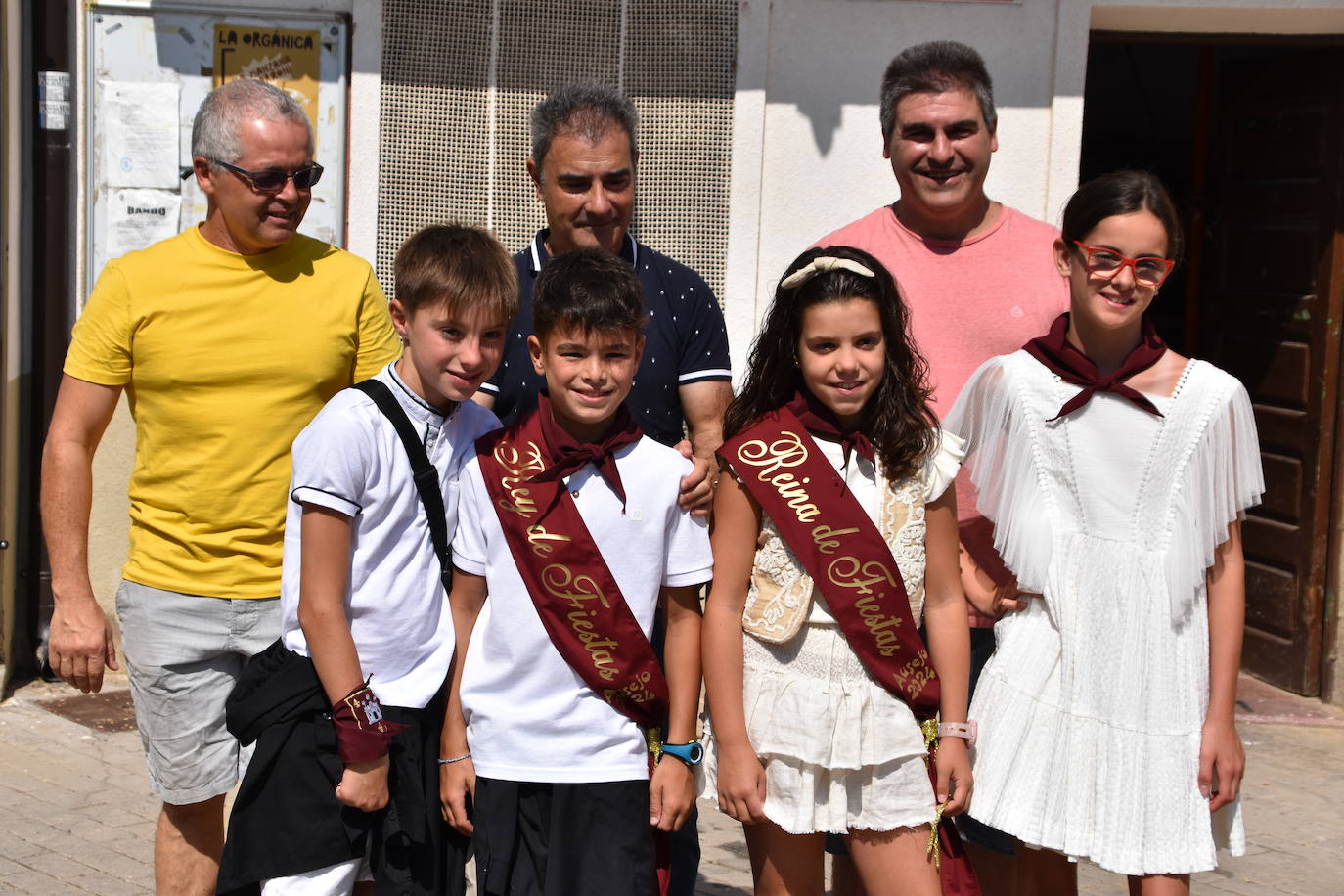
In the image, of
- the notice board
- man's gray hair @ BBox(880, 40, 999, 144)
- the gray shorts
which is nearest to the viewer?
the gray shorts

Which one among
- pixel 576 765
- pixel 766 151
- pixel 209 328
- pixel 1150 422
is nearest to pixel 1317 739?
pixel 766 151

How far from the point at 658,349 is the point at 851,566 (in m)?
0.72

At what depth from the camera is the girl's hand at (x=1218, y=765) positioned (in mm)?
2855

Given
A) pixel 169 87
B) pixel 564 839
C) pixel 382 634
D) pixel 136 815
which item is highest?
pixel 169 87

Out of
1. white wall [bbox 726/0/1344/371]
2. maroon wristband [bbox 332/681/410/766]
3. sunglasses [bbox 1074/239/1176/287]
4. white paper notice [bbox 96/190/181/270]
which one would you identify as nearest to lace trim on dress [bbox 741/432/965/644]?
sunglasses [bbox 1074/239/1176/287]

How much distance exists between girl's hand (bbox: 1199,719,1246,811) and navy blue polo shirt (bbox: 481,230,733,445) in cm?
126

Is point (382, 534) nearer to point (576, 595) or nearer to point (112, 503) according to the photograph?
point (576, 595)

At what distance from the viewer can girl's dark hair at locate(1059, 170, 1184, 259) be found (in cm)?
290

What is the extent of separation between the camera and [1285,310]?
6359 millimetres

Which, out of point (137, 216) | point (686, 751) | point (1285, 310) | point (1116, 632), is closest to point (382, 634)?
point (686, 751)

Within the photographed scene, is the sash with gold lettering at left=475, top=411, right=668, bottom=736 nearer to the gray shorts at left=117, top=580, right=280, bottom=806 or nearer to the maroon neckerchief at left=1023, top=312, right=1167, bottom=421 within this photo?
the gray shorts at left=117, top=580, right=280, bottom=806

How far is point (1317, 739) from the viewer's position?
595 centimetres

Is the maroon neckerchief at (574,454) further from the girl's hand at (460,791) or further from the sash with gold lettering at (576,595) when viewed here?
the girl's hand at (460,791)

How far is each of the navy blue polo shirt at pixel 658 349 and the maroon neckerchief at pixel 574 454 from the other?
357 mm
